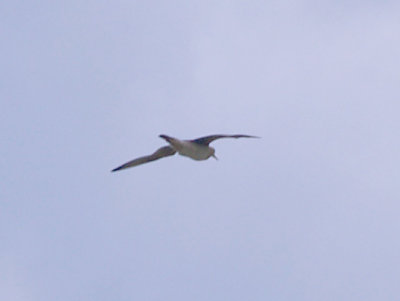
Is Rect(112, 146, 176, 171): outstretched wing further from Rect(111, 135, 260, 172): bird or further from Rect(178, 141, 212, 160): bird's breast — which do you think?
Rect(178, 141, 212, 160): bird's breast

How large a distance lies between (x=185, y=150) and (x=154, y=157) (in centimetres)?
345

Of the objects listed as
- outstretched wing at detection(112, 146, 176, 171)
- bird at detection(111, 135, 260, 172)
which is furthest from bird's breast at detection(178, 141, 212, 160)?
outstretched wing at detection(112, 146, 176, 171)

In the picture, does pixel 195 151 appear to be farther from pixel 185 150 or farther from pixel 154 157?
pixel 154 157

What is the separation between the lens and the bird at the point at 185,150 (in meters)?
57.2

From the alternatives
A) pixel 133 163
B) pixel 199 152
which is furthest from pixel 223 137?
pixel 133 163

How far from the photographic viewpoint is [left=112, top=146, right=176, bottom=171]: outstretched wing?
6068cm

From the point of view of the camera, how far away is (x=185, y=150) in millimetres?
58000

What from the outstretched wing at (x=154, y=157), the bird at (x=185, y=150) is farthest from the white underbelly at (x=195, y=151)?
the outstretched wing at (x=154, y=157)

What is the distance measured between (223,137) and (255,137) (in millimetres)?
3863

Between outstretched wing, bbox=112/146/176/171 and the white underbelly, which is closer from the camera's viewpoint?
the white underbelly

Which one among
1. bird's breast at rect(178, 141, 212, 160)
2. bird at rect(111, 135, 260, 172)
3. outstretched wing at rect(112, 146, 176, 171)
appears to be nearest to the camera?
bird at rect(111, 135, 260, 172)

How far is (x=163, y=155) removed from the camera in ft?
200

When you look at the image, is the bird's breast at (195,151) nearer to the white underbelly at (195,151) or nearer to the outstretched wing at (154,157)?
the white underbelly at (195,151)

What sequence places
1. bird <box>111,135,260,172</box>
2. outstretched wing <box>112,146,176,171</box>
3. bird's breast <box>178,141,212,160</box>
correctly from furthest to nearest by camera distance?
outstretched wing <box>112,146,176,171</box> < bird's breast <box>178,141,212,160</box> < bird <box>111,135,260,172</box>
